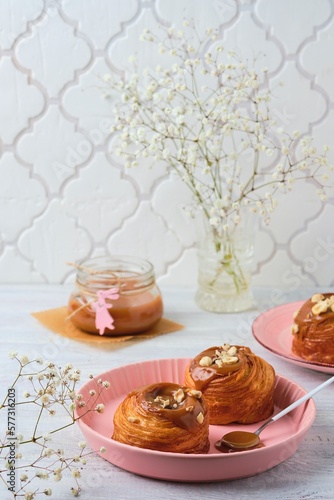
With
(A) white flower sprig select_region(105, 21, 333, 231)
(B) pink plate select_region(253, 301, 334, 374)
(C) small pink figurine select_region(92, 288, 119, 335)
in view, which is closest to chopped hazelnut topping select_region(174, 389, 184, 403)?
(B) pink plate select_region(253, 301, 334, 374)

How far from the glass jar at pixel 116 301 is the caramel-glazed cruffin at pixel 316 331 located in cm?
30

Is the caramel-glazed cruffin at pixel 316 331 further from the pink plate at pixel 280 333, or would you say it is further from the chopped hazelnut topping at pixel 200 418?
the chopped hazelnut topping at pixel 200 418

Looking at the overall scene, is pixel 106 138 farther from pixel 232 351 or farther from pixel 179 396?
pixel 179 396

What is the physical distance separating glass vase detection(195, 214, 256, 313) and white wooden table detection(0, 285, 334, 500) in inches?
1.2

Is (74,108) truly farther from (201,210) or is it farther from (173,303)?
(173,303)

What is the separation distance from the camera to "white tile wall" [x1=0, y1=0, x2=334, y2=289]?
1613mm

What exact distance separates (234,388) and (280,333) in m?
0.38

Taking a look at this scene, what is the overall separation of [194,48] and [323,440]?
0.90 meters

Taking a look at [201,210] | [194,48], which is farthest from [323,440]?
[194,48]

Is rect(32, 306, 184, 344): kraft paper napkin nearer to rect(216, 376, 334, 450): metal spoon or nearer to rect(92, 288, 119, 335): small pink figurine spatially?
rect(92, 288, 119, 335): small pink figurine

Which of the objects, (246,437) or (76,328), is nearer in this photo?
(246,437)

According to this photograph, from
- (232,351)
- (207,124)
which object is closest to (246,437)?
(232,351)

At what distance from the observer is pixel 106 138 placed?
168cm

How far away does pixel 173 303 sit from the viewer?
1.66m
